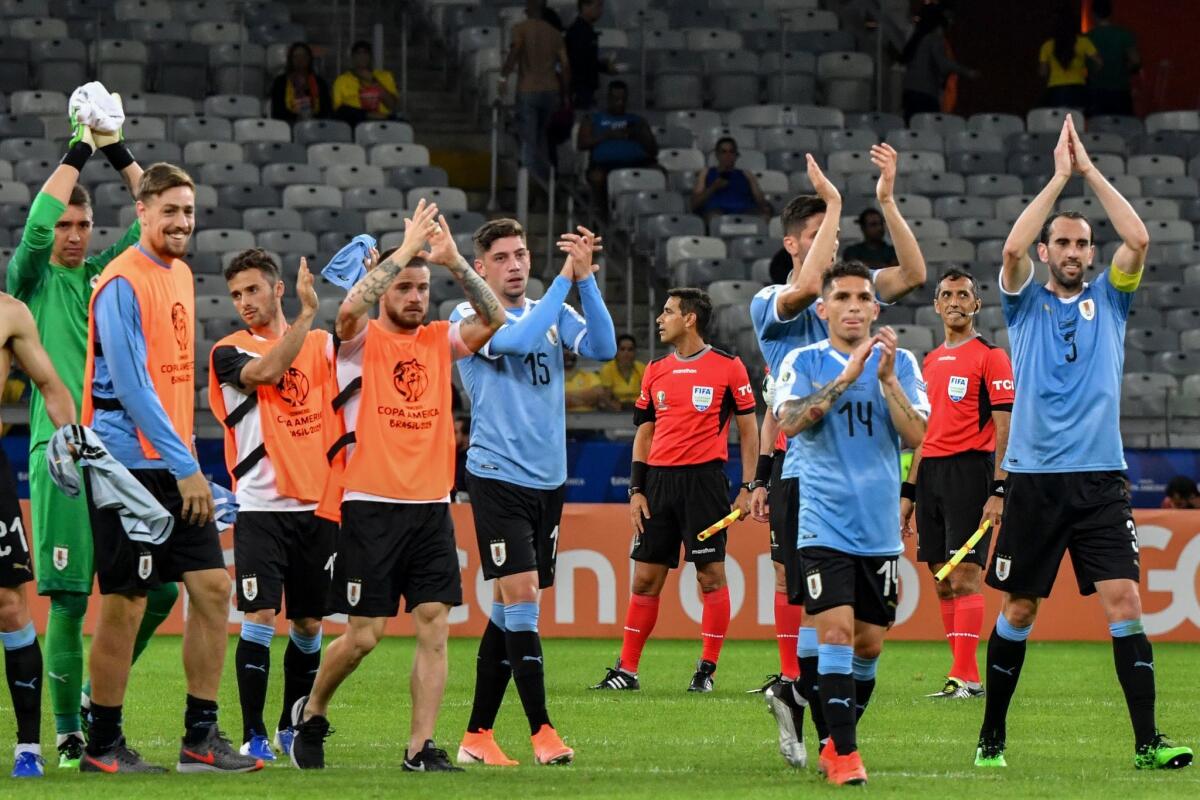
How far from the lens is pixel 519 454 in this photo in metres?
9.27

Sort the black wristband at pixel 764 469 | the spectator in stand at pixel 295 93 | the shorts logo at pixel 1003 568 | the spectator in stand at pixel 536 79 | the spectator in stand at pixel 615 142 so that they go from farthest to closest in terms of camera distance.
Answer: the spectator in stand at pixel 295 93
the spectator in stand at pixel 615 142
the spectator in stand at pixel 536 79
the black wristband at pixel 764 469
the shorts logo at pixel 1003 568

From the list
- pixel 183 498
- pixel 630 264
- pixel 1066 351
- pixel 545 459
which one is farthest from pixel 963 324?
pixel 630 264

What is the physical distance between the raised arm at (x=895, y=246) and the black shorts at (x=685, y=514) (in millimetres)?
4165

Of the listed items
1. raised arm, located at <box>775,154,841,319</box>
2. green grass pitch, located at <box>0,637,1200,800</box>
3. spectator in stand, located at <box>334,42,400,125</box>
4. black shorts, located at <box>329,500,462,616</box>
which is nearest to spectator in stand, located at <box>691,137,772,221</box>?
spectator in stand, located at <box>334,42,400,125</box>

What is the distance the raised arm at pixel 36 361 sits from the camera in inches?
324

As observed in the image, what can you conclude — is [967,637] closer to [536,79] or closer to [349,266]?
[349,266]

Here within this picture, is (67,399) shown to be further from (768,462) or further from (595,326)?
(768,462)

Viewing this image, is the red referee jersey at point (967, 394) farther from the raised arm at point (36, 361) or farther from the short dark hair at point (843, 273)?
the raised arm at point (36, 361)

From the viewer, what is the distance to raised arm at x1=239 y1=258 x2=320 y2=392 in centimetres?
866

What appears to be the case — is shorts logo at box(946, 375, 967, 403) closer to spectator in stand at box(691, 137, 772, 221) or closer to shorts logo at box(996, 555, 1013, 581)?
shorts logo at box(996, 555, 1013, 581)

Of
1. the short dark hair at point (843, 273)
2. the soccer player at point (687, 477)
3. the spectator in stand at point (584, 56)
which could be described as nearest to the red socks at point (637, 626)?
the soccer player at point (687, 477)

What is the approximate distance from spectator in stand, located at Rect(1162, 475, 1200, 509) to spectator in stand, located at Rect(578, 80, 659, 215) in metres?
7.45

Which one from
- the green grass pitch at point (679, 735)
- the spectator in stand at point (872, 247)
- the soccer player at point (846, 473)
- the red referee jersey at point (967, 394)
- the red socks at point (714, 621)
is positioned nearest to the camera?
the green grass pitch at point (679, 735)

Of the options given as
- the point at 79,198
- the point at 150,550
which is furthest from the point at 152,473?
the point at 79,198
